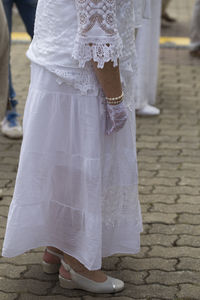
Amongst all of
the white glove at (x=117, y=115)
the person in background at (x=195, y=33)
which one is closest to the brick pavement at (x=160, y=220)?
the white glove at (x=117, y=115)

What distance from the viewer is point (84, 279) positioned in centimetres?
302

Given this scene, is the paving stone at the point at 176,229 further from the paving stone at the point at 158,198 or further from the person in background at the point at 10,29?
the person in background at the point at 10,29

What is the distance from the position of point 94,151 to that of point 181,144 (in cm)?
248

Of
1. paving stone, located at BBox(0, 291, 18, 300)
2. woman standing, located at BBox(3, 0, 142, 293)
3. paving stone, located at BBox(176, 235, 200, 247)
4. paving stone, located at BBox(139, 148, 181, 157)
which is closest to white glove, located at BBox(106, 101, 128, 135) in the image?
woman standing, located at BBox(3, 0, 142, 293)

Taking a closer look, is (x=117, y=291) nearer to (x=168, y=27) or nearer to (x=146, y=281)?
(x=146, y=281)

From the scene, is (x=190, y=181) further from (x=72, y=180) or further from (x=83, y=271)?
(x=72, y=180)

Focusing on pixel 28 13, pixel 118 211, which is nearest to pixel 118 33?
pixel 118 211

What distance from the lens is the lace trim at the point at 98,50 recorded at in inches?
99.1

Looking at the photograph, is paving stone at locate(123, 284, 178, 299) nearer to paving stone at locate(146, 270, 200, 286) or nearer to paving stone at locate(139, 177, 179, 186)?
paving stone at locate(146, 270, 200, 286)

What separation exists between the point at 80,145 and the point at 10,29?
8.38 feet

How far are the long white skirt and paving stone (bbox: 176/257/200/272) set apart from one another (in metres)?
0.38

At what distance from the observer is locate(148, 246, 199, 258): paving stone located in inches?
133

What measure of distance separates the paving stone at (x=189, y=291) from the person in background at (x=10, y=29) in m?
2.38

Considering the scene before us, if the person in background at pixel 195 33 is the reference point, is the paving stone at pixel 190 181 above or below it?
below
